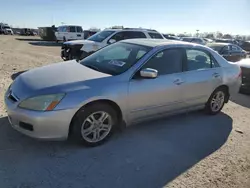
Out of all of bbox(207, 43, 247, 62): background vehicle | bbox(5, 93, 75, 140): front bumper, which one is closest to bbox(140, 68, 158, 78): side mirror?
bbox(5, 93, 75, 140): front bumper

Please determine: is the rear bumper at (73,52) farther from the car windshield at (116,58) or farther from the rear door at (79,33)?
the rear door at (79,33)

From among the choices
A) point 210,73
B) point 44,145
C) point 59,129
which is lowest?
point 44,145

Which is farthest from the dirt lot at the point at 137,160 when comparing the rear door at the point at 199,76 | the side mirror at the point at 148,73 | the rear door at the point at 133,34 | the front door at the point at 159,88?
the rear door at the point at 133,34

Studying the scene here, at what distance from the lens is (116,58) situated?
445cm

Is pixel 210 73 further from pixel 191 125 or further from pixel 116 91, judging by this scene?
pixel 116 91

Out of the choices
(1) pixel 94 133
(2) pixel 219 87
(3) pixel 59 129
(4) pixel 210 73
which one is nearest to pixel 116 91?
(1) pixel 94 133

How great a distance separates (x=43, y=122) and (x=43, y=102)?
0.86ft

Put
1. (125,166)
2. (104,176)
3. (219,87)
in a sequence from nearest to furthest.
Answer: (104,176) < (125,166) < (219,87)

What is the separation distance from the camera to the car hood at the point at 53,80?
338cm

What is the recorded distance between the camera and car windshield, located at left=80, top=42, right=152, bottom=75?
13.3 ft

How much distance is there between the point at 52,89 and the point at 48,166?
999 mm

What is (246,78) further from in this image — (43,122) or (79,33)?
(79,33)

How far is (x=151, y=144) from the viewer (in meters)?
3.98

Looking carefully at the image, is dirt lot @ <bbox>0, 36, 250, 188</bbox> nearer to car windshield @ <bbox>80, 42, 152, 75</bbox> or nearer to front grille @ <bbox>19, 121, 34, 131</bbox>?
front grille @ <bbox>19, 121, 34, 131</bbox>
